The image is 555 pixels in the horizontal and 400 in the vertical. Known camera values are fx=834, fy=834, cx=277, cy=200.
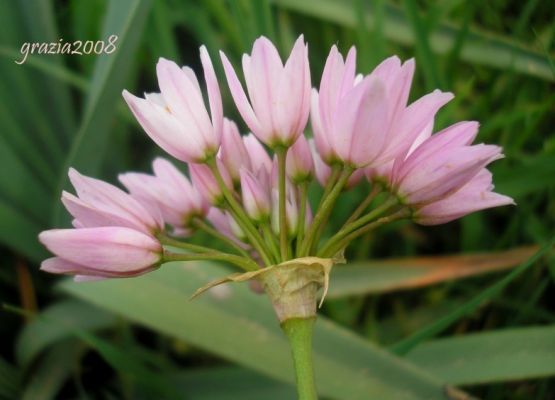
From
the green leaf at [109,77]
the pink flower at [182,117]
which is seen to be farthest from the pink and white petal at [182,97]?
the green leaf at [109,77]

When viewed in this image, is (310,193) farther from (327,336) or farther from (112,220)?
(112,220)

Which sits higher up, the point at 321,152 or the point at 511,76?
the point at 511,76

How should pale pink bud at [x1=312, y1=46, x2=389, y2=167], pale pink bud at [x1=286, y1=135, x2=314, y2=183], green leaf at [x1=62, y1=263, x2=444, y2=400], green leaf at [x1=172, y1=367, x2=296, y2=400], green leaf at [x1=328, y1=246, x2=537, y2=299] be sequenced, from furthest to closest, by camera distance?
1. green leaf at [x1=328, y1=246, x2=537, y2=299]
2. green leaf at [x1=172, y1=367, x2=296, y2=400]
3. green leaf at [x1=62, y1=263, x2=444, y2=400]
4. pale pink bud at [x1=286, y1=135, x2=314, y2=183]
5. pale pink bud at [x1=312, y1=46, x2=389, y2=167]

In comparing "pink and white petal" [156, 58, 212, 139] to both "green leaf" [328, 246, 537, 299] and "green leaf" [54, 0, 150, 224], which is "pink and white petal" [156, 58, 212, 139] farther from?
"green leaf" [328, 246, 537, 299]

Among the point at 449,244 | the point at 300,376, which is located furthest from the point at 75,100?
the point at 300,376

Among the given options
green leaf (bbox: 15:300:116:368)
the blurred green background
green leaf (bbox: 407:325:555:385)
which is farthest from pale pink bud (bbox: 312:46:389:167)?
green leaf (bbox: 15:300:116:368)

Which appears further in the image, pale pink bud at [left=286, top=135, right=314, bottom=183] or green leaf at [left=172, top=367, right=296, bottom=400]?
green leaf at [left=172, top=367, right=296, bottom=400]

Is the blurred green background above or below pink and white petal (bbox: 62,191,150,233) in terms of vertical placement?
above
